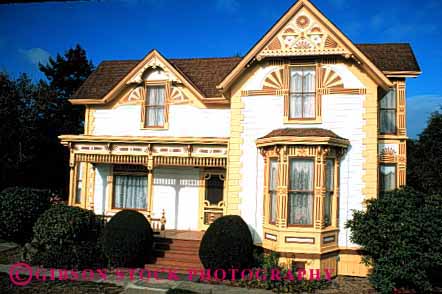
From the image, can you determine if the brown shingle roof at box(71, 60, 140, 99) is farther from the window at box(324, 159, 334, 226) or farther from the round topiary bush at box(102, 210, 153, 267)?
the window at box(324, 159, 334, 226)

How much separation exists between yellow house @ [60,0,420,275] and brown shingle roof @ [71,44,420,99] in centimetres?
12

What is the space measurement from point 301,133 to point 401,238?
407 cm

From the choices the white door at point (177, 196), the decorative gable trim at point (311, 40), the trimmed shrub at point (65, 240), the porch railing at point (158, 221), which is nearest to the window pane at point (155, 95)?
the white door at point (177, 196)

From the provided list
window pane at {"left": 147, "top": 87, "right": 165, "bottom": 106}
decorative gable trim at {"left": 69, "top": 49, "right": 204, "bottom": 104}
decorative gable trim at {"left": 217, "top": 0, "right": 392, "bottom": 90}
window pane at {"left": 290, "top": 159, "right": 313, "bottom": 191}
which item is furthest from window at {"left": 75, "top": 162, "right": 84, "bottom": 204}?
window pane at {"left": 290, "top": 159, "right": 313, "bottom": 191}

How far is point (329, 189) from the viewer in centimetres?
1291

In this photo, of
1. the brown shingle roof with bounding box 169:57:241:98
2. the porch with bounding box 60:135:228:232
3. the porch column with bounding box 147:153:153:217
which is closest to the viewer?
the porch with bounding box 60:135:228:232

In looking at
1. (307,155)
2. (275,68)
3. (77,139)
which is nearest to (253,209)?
(307,155)

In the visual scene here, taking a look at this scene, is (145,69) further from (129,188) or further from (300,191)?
(300,191)

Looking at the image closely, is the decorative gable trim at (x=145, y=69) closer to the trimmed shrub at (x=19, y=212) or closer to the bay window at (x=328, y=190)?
the trimmed shrub at (x=19, y=212)

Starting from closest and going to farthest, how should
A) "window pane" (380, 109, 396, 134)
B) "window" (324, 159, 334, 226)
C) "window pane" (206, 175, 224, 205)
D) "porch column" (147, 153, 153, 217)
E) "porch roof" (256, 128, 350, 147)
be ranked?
1. "porch roof" (256, 128, 350, 147)
2. "window" (324, 159, 334, 226)
3. "window pane" (380, 109, 396, 134)
4. "porch column" (147, 153, 153, 217)
5. "window pane" (206, 175, 224, 205)

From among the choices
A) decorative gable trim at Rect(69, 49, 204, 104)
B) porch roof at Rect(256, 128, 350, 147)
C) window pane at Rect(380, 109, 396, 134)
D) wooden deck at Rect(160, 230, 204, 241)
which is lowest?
wooden deck at Rect(160, 230, 204, 241)

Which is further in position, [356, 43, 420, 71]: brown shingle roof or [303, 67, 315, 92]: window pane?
[356, 43, 420, 71]: brown shingle roof

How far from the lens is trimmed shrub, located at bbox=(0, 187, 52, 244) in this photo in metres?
15.0

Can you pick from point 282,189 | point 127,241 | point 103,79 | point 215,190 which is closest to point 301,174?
point 282,189
